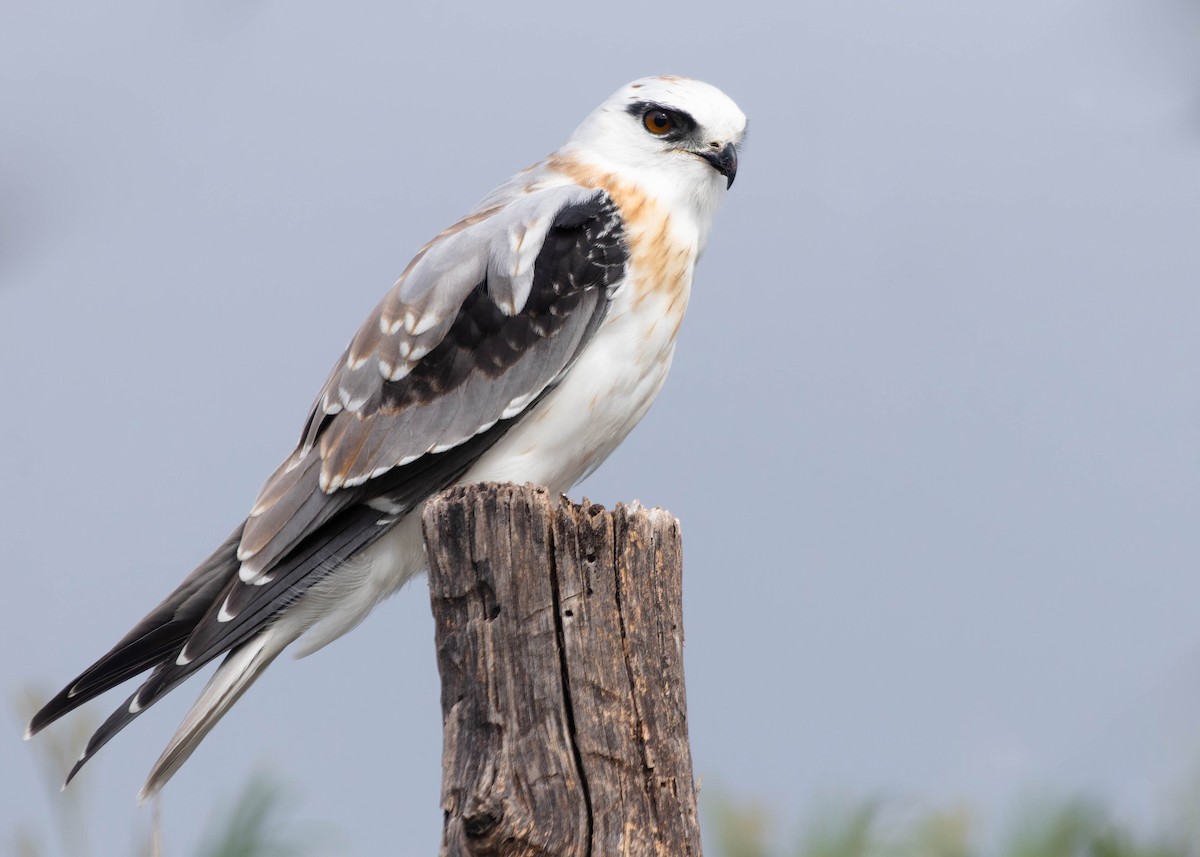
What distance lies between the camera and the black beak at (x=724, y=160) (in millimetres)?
3914

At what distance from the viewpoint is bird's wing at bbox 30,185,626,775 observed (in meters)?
3.39

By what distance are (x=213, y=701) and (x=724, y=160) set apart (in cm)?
228

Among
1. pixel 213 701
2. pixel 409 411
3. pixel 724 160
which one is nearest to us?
pixel 213 701

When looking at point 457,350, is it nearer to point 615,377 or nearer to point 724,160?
point 615,377

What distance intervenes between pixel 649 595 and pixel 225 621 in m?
1.36

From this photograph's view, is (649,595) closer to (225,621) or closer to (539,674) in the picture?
(539,674)

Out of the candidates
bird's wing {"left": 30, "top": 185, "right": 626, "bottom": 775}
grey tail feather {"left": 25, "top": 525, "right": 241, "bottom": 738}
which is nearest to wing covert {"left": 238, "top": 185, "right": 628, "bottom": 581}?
bird's wing {"left": 30, "top": 185, "right": 626, "bottom": 775}

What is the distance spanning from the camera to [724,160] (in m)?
3.92

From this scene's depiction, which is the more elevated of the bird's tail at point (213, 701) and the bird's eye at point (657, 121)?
the bird's eye at point (657, 121)

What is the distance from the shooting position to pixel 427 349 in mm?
3512

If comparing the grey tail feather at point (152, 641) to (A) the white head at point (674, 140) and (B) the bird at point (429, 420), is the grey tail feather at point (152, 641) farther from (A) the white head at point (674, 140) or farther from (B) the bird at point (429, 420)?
(A) the white head at point (674, 140)

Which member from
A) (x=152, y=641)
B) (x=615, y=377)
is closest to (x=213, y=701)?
A: (x=152, y=641)

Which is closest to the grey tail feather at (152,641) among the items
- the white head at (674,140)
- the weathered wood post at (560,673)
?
the weathered wood post at (560,673)

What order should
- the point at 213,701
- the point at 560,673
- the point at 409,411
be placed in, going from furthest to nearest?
the point at 409,411 < the point at 213,701 < the point at 560,673
